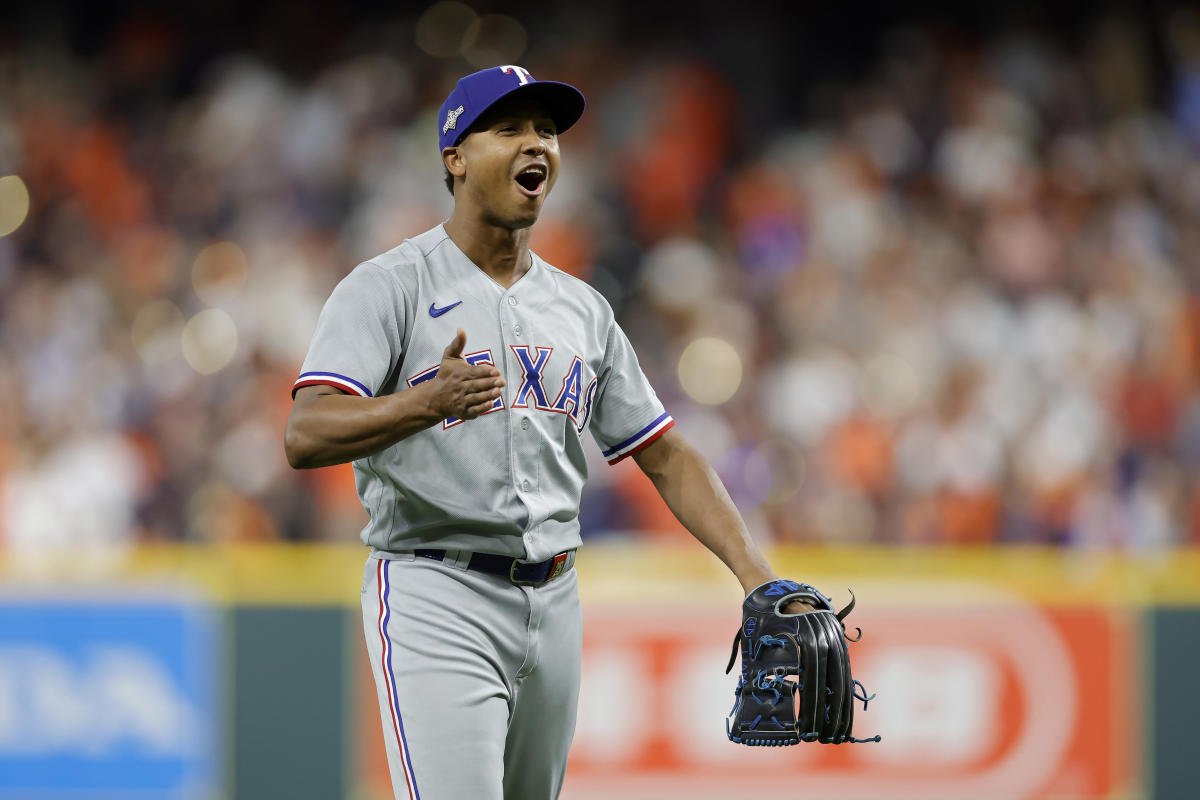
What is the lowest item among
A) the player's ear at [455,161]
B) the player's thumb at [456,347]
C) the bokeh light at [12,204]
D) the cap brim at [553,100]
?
the player's thumb at [456,347]

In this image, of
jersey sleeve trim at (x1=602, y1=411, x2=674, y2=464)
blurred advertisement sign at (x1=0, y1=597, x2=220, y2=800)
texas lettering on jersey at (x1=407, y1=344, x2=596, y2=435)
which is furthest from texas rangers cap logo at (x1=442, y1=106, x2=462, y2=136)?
blurred advertisement sign at (x1=0, y1=597, x2=220, y2=800)

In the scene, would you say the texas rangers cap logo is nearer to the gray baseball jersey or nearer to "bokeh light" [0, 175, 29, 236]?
the gray baseball jersey

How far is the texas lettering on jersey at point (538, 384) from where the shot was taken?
3.06 m

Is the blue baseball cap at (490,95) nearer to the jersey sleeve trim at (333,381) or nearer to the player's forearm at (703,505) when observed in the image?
the jersey sleeve trim at (333,381)

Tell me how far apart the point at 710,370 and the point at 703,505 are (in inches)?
218

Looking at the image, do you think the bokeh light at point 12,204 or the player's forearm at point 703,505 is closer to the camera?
the player's forearm at point 703,505

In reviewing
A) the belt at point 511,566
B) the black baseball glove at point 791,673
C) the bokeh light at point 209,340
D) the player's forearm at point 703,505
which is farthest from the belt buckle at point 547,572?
the bokeh light at point 209,340

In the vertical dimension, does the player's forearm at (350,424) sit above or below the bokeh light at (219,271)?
below

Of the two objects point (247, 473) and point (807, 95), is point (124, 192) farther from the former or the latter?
point (807, 95)

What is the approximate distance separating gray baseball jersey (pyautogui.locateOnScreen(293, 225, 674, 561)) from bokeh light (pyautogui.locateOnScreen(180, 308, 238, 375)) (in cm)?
604

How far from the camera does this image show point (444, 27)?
11648 mm

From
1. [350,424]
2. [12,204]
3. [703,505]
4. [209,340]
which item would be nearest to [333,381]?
[350,424]

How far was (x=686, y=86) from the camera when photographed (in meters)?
11.1

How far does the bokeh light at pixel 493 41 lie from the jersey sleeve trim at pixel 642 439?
8.17 m
